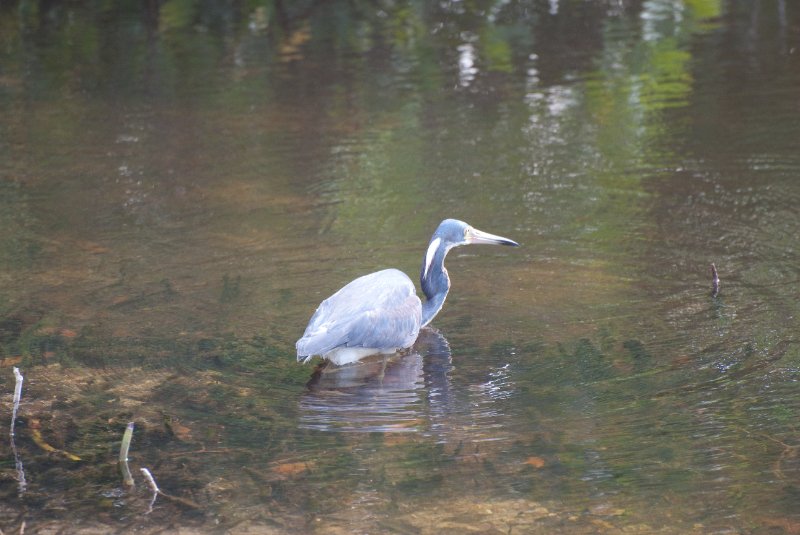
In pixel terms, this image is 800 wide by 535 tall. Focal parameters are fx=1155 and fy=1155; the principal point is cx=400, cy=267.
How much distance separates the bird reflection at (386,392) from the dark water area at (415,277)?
0.03m

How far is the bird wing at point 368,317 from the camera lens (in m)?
7.05

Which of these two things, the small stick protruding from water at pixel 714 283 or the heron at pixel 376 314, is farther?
the small stick protruding from water at pixel 714 283

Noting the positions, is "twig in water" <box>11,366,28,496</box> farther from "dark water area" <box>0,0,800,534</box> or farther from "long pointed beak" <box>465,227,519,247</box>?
"long pointed beak" <box>465,227,519,247</box>

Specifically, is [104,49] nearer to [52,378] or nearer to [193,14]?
Answer: [193,14]

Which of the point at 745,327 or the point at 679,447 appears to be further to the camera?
the point at 745,327

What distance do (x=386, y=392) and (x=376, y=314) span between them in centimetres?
64

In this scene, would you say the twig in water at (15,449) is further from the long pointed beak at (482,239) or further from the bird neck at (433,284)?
the long pointed beak at (482,239)

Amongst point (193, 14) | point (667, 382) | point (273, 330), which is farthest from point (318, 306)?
point (193, 14)

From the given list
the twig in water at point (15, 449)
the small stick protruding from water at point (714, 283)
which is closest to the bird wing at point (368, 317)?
the twig in water at point (15, 449)

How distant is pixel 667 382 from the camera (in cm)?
658

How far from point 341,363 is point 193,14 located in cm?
1652

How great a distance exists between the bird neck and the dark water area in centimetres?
14

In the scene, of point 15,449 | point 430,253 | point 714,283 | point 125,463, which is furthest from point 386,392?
point 714,283

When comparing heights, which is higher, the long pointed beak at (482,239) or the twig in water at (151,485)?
the long pointed beak at (482,239)
